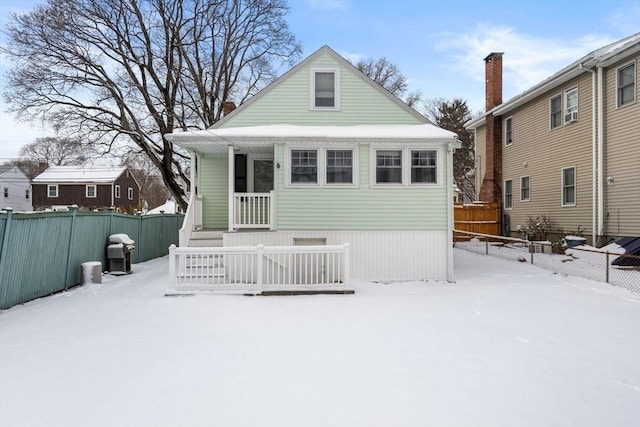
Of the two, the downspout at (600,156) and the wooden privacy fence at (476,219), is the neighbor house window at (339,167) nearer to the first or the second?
the downspout at (600,156)

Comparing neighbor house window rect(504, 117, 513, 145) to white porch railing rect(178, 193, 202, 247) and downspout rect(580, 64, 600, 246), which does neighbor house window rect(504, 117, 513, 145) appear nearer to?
downspout rect(580, 64, 600, 246)

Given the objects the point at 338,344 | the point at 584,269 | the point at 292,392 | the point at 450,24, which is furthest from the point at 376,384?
the point at 450,24

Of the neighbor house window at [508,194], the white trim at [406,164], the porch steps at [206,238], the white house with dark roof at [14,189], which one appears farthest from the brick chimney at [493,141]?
the white house with dark roof at [14,189]

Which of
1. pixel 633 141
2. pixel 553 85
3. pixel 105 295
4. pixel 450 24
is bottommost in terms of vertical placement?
pixel 105 295

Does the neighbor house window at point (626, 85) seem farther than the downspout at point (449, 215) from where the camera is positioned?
Yes

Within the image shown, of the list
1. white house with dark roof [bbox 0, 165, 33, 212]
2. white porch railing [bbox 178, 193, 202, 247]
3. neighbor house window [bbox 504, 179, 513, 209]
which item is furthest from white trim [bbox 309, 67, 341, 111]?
white house with dark roof [bbox 0, 165, 33, 212]

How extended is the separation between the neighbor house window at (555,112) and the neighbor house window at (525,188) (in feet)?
8.92

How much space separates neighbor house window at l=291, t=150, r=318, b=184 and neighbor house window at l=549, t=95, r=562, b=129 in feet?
35.6

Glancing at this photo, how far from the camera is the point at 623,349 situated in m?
5.23

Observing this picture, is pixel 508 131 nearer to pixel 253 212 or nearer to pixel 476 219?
pixel 476 219

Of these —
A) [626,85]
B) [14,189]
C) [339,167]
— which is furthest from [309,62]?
[14,189]

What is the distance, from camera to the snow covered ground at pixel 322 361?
353 centimetres

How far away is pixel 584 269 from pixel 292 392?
10162 millimetres

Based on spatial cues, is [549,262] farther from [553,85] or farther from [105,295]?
[105,295]
